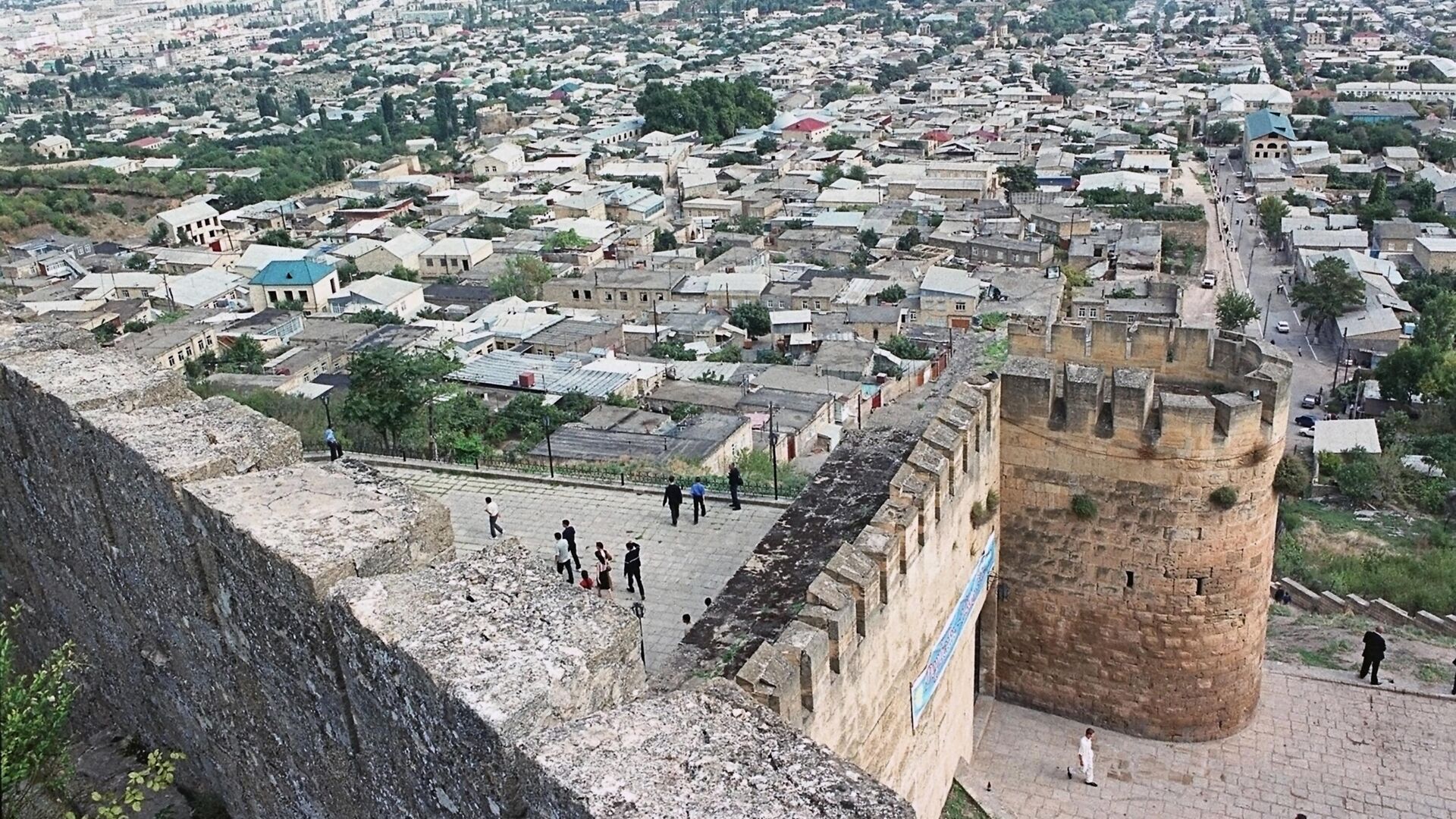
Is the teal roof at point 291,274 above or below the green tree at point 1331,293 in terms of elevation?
above

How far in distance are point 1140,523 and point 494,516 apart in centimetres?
655

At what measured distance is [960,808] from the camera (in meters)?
10.3

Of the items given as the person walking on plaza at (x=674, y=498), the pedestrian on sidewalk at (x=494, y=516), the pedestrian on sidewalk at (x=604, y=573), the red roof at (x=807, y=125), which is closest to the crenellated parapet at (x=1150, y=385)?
the person walking on plaza at (x=674, y=498)

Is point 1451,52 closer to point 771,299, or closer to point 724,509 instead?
point 771,299

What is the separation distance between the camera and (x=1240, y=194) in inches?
2645

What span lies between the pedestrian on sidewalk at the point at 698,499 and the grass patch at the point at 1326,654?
23.1 ft

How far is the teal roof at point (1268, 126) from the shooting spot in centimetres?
7206

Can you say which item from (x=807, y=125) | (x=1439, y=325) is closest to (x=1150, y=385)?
(x=1439, y=325)

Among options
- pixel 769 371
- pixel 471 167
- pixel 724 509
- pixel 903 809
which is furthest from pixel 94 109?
pixel 903 809

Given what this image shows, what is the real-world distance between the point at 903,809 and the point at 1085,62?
123498mm

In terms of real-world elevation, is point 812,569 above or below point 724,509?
above

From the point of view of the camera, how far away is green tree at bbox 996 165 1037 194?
62969 millimetres

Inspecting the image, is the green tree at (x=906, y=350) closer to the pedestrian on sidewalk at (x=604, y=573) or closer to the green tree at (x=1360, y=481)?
the green tree at (x=1360, y=481)

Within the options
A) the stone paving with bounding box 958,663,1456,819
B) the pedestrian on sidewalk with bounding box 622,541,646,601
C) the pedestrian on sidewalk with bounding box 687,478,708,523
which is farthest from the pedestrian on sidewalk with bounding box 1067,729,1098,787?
the pedestrian on sidewalk with bounding box 687,478,708,523
